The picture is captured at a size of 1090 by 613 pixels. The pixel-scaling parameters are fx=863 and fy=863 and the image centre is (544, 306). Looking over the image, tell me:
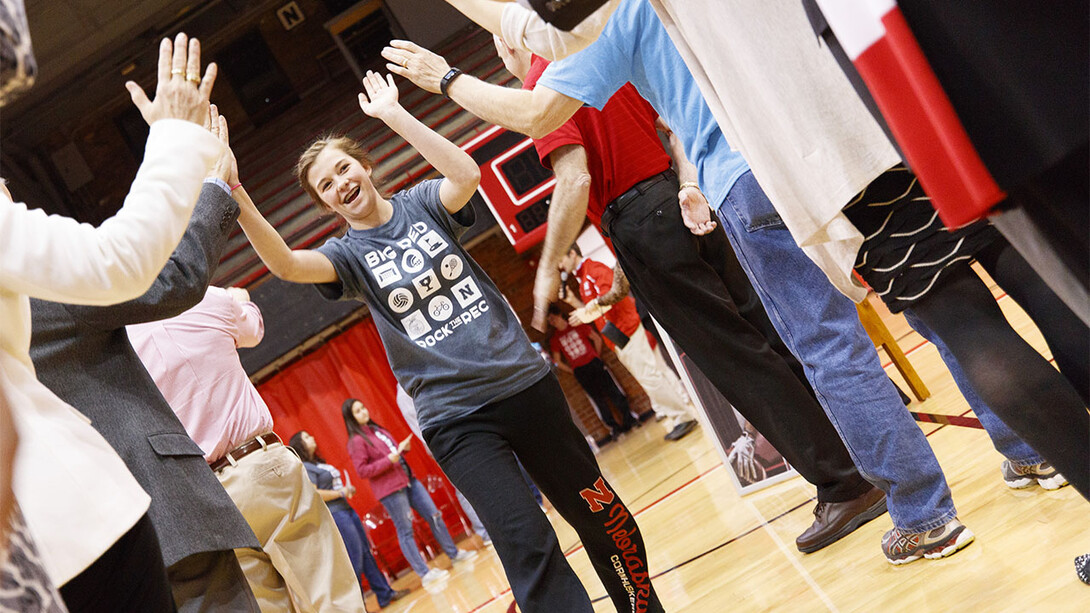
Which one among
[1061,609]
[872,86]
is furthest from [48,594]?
[1061,609]

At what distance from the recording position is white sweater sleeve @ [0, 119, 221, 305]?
1.17 m

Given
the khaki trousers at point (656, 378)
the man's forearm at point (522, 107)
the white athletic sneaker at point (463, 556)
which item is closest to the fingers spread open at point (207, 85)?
the man's forearm at point (522, 107)

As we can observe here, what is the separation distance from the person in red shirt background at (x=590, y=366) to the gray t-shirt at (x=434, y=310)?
26.0ft

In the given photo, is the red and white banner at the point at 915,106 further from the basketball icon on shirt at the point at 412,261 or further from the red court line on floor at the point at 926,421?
the basketball icon on shirt at the point at 412,261

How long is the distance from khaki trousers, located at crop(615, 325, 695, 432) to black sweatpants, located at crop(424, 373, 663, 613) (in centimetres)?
563

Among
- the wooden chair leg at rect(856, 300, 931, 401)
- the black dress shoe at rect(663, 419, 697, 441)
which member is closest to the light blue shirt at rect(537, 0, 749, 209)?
the wooden chair leg at rect(856, 300, 931, 401)

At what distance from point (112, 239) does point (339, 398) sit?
9.27 meters

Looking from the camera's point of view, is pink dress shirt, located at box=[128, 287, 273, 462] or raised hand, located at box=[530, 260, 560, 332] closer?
→ raised hand, located at box=[530, 260, 560, 332]

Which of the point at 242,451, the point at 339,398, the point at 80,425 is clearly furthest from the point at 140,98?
the point at 339,398

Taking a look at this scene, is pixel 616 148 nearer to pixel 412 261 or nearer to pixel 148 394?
pixel 412 261

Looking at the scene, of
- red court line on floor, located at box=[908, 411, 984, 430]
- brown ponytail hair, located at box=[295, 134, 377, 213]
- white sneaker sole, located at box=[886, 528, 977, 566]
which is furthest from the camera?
red court line on floor, located at box=[908, 411, 984, 430]

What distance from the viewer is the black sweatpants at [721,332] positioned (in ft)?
8.46

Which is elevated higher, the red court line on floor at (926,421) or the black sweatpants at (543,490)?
the black sweatpants at (543,490)

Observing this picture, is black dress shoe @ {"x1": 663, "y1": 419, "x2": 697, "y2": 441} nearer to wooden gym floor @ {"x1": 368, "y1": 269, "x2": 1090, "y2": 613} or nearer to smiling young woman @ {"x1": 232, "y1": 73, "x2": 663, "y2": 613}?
wooden gym floor @ {"x1": 368, "y1": 269, "x2": 1090, "y2": 613}
